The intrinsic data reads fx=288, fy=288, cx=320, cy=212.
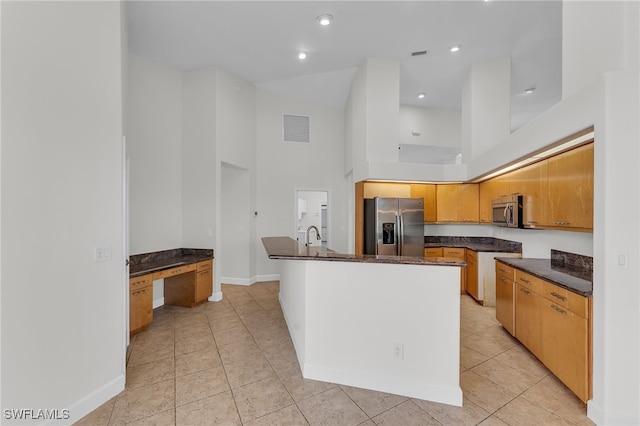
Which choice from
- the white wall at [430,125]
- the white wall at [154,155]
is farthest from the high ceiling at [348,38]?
the white wall at [430,125]

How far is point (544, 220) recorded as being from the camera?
325 cm

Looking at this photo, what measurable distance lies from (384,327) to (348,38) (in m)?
3.79

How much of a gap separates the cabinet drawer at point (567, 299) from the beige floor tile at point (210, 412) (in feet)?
8.40

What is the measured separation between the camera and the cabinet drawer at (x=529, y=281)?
2688mm

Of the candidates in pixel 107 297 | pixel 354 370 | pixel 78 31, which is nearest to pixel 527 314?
pixel 354 370

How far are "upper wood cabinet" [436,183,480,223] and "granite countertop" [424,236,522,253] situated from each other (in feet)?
1.47

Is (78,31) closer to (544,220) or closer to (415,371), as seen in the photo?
(415,371)

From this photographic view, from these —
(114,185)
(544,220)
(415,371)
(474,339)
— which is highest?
(114,185)

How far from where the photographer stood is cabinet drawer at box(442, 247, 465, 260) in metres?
5.07

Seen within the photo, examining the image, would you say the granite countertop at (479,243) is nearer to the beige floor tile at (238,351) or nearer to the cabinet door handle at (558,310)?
the cabinet door handle at (558,310)

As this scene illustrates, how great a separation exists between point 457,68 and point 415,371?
4770 millimetres

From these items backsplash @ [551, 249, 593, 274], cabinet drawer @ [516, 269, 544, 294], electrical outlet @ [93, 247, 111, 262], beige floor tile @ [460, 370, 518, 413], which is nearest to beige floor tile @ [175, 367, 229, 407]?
electrical outlet @ [93, 247, 111, 262]

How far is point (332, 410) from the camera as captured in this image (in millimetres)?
2051

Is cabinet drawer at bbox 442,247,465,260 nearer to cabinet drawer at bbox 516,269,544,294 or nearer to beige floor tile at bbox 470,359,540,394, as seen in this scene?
cabinet drawer at bbox 516,269,544,294
